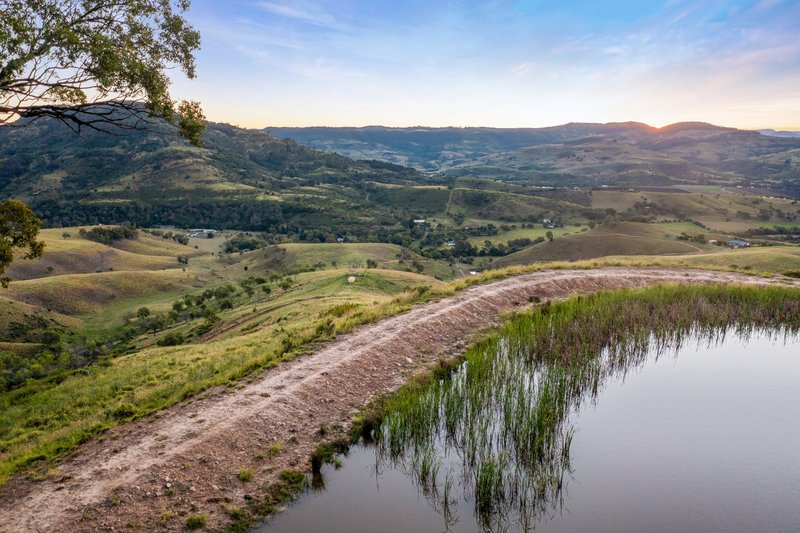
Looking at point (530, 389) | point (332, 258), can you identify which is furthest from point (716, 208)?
point (530, 389)

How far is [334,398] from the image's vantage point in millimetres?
17188

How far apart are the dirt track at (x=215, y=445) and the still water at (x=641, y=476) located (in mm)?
1811

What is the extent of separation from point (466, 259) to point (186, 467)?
106 metres

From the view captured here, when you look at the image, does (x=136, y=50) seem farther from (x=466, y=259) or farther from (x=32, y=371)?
(x=466, y=259)

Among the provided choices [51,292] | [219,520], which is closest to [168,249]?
[51,292]

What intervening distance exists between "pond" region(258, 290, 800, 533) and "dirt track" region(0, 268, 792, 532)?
5.90 ft

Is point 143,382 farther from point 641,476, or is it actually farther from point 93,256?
point 93,256

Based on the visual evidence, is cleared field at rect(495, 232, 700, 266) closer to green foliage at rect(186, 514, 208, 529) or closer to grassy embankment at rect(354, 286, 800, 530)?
grassy embankment at rect(354, 286, 800, 530)

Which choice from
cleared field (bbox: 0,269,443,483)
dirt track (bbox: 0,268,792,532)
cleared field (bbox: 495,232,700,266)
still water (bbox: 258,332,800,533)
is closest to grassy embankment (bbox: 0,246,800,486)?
cleared field (bbox: 0,269,443,483)

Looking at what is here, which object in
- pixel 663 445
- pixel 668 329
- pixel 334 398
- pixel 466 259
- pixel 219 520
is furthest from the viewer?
pixel 466 259

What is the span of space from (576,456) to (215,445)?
10260mm

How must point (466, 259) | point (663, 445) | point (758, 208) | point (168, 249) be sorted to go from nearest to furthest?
point (663, 445) < point (466, 259) < point (168, 249) < point (758, 208)

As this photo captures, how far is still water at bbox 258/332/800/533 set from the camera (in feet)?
35.6

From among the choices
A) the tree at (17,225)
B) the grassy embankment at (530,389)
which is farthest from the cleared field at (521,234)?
the tree at (17,225)
